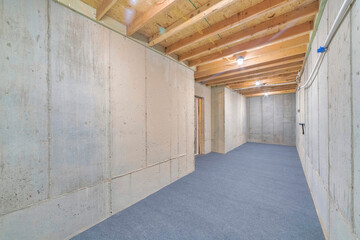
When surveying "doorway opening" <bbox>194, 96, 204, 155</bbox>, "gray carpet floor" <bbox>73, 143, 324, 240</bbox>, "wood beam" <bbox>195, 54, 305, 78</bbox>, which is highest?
"wood beam" <bbox>195, 54, 305, 78</bbox>

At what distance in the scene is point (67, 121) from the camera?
158 centimetres

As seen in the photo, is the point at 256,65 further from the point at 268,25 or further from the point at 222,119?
the point at 222,119

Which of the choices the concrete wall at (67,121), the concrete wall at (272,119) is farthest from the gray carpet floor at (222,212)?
the concrete wall at (272,119)

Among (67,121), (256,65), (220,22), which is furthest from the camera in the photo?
(256,65)

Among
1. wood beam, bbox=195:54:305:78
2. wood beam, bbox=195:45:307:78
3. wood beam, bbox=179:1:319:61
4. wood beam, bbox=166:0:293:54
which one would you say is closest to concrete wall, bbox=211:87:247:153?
wood beam, bbox=195:54:305:78

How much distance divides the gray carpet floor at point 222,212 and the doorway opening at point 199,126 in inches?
84.3

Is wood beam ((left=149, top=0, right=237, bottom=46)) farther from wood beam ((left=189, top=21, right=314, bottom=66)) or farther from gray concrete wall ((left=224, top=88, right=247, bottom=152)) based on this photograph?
gray concrete wall ((left=224, top=88, right=247, bottom=152))

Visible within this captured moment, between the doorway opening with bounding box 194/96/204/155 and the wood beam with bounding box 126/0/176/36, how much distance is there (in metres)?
3.54

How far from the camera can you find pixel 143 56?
2.39 m

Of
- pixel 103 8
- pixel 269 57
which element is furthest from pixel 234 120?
pixel 103 8

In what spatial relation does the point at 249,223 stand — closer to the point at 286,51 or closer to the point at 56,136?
the point at 56,136

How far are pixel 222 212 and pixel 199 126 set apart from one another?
11.4ft

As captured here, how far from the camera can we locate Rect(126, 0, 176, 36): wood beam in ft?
5.31

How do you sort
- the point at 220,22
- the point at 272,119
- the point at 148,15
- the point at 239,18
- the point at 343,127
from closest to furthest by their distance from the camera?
the point at 343,127
the point at 148,15
the point at 239,18
the point at 220,22
the point at 272,119
